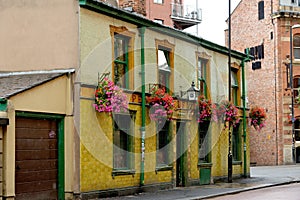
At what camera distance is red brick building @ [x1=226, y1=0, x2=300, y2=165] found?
46.4 meters

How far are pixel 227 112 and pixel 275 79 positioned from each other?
22.2 metres

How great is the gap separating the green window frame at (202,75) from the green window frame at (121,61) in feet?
18.8

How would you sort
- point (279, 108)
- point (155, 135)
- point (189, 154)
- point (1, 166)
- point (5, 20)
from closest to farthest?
point (1, 166) < point (5, 20) < point (155, 135) < point (189, 154) < point (279, 108)

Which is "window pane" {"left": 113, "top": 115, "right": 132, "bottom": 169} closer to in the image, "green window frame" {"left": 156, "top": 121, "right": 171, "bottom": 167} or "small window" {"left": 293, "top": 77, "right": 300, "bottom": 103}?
"green window frame" {"left": 156, "top": 121, "right": 171, "bottom": 167}

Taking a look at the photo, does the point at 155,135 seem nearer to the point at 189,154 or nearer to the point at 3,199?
the point at 189,154

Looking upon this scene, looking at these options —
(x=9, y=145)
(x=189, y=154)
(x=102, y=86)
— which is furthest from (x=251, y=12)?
(x=9, y=145)

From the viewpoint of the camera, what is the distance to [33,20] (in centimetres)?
1800

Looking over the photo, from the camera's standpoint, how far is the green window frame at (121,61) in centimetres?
1933

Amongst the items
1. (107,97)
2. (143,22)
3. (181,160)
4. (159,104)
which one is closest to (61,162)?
(107,97)

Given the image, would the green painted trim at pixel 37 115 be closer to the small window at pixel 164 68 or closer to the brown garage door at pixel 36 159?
the brown garage door at pixel 36 159

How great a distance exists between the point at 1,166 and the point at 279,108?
34503 millimetres

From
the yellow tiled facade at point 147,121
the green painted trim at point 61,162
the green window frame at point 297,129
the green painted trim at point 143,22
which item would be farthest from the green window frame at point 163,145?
the green window frame at point 297,129

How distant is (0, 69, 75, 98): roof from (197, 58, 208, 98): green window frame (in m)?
8.87

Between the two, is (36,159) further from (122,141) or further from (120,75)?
(120,75)
